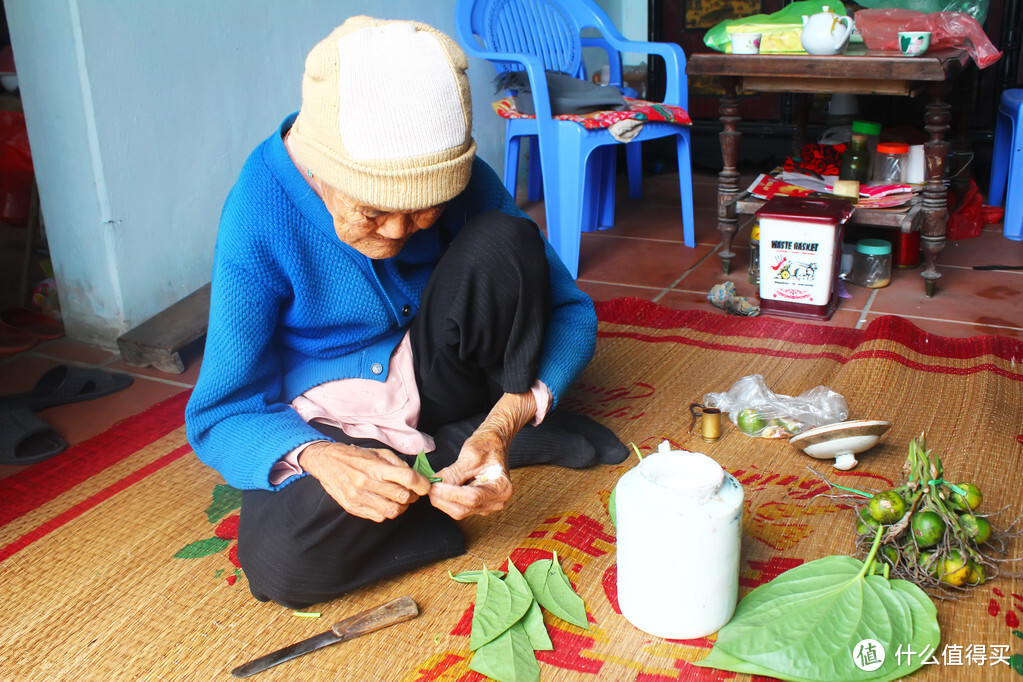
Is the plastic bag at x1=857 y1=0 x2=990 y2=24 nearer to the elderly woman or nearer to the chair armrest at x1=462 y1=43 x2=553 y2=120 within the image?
the chair armrest at x1=462 y1=43 x2=553 y2=120

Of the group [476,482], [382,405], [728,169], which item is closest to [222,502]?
[382,405]

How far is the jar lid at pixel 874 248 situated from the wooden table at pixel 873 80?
111 mm

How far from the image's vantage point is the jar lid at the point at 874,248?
2.86 metres

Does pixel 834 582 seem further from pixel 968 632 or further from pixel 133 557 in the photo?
pixel 133 557

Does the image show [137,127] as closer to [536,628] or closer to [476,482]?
[476,482]

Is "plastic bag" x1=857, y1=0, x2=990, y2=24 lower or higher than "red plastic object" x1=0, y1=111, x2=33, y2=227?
higher

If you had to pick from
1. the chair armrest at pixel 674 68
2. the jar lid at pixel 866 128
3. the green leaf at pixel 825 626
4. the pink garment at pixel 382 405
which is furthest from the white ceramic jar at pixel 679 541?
the chair armrest at pixel 674 68

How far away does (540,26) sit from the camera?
3.62 m

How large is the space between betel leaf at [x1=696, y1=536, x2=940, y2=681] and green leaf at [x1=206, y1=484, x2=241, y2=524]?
99 cm

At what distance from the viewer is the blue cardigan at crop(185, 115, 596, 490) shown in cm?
140

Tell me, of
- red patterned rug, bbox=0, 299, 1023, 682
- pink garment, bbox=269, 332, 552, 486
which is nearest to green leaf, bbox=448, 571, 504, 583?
red patterned rug, bbox=0, 299, 1023, 682

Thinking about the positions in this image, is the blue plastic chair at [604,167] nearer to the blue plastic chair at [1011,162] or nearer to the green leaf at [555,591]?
the blue plastic chair at [1011,162]

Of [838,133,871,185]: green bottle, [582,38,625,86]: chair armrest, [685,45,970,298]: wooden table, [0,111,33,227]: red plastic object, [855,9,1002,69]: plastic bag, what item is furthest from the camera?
[582,38,625,86]: chair armrest

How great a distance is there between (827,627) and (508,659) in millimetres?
456
